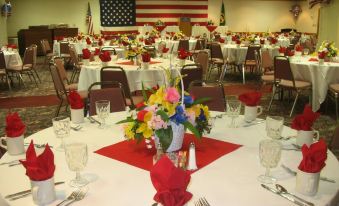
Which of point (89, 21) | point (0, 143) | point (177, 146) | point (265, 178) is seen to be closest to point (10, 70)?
point (0, 143)

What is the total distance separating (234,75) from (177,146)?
868cm

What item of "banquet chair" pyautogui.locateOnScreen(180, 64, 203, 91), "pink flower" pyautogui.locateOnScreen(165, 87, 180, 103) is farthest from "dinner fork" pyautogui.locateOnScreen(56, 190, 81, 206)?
"banquet chair" pyautogui.locateOnScreen(180, 64, 203, 91)

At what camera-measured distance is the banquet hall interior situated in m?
2.27

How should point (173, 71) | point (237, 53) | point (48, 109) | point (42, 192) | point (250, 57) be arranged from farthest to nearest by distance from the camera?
point (237, 53) → point (250, 57) → point (48, 109) → point (173, 71) → point (42, 192)

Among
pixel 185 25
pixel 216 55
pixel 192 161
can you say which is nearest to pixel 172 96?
pixel 192 161

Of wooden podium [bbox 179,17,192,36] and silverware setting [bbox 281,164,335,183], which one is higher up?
wooden podium [bbox 179,17,192,36]

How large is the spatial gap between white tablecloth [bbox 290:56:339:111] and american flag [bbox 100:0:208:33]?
12.4m

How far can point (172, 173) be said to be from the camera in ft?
4.43

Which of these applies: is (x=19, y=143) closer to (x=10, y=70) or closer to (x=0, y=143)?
(x=0, y=143)

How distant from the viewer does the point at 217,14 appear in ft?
63.4

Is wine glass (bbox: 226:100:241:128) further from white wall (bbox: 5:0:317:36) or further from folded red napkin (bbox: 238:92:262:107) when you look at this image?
white wall (bbox: 5:0:317:36)

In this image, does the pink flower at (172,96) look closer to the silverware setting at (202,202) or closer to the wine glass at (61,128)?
the silverware setting at (202,202)

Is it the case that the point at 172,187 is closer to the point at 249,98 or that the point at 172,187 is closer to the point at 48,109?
the point at 249,98

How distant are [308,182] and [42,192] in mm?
1147
